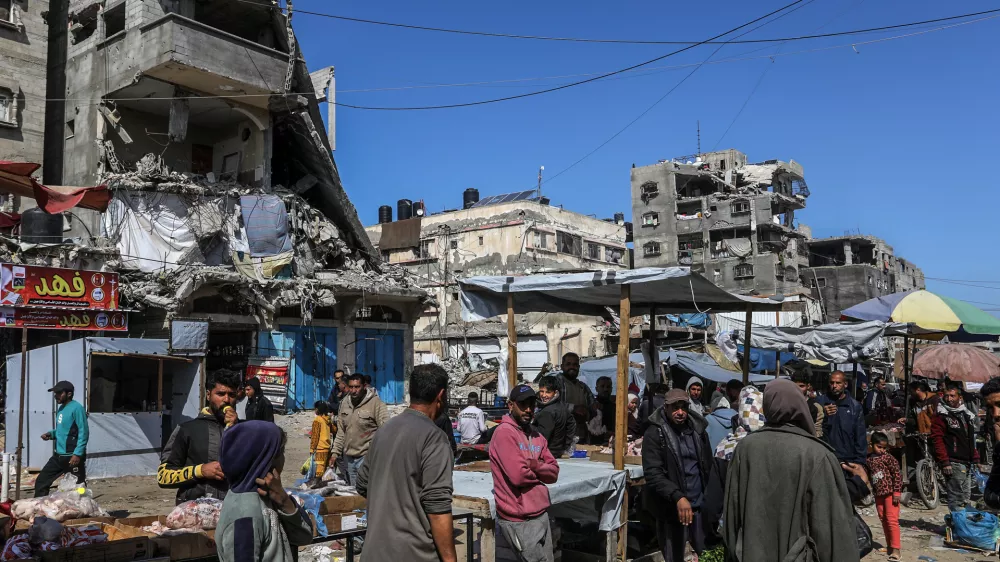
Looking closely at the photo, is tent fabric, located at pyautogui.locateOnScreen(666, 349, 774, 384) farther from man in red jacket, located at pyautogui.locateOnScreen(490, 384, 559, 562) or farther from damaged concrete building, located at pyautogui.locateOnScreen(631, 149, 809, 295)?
damaged concrete building, located at pyautogui.locateOnScreen(631, 149, 809, 295)

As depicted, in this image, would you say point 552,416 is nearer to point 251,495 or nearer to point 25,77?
point 251,495

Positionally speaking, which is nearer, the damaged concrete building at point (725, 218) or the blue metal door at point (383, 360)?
the blue metal door at point (383, 360)

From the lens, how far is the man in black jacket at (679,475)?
6047mm

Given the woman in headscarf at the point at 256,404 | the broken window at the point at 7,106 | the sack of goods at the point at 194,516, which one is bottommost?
the sack of goods at the point at 194,516

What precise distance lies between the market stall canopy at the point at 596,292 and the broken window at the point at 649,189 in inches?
2199

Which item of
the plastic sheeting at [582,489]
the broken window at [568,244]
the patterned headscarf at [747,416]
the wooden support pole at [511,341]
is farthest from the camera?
the broken window at [568,244]

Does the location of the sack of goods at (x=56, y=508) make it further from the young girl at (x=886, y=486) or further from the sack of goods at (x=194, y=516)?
the young girl at (x=886, y=486)

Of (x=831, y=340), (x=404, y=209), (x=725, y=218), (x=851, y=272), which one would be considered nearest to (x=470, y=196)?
(x=404, y=209)

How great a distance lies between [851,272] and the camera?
6500 centimetres

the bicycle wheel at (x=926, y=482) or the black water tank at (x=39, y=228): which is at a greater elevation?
the black water tank at (x=39, y=228)

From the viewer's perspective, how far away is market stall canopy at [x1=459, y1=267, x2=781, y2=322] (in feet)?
24.7

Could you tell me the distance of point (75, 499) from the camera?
5895 millimetres

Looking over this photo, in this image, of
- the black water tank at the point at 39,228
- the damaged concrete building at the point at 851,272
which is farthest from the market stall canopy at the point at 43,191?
the damaged concrete building at the point at 851,272

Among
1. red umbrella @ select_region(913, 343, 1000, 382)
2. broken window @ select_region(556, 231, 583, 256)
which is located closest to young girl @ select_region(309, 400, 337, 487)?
red umbrella @ select_region(913, 343, 1000, 382)
